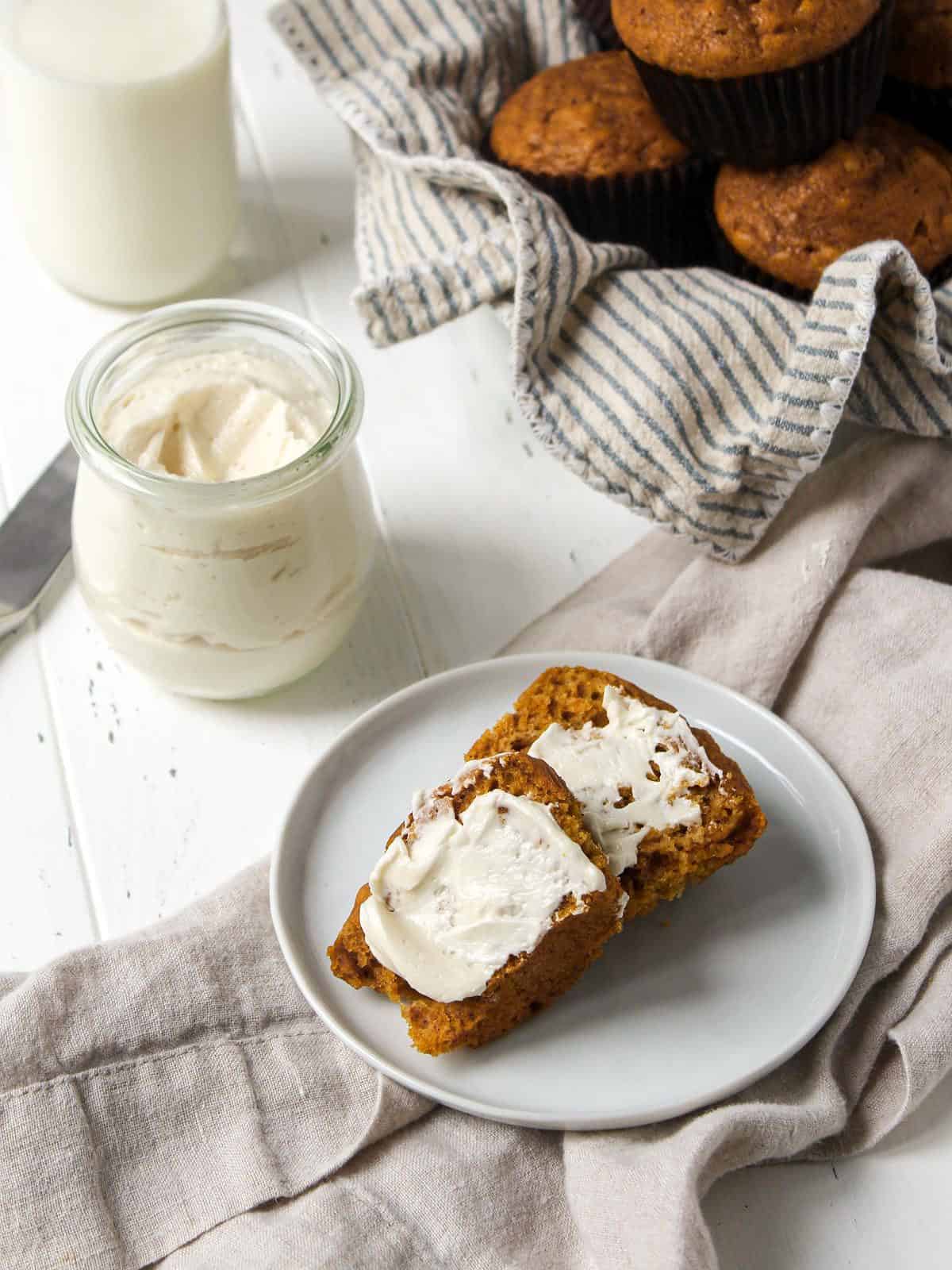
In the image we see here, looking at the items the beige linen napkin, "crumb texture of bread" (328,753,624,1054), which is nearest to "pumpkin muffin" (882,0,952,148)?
the beige linen napkin

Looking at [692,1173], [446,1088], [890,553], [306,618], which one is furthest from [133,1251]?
[890,553]

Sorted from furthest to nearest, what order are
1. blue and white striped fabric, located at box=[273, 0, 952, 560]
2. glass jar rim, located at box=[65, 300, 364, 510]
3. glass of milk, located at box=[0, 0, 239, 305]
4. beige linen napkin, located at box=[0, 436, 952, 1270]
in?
1. glass of milk, located at box=[0, 0, 239, 305]
2. blue and white striped fabric, located at box=[273, 0, 952, 560]
3. glass jar rim, located at box=[65, 300, 364, 510]
4. beige linen napkin, located at box=[0, 436, 952, 1270]

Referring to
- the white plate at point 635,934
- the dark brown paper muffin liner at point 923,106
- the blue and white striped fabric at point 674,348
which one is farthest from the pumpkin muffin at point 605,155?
the white plate at point 635,934

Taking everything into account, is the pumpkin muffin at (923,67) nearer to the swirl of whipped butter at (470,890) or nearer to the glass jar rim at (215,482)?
the glass jar rim at (215,482)

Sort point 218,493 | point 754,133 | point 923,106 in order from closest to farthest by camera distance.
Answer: point 218,493, point 754,133, point 923,106

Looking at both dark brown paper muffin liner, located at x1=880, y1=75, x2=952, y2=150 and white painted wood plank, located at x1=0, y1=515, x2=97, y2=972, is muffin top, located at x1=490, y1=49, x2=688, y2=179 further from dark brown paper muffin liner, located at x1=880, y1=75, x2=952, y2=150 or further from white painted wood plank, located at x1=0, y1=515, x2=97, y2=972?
white painted wood plank, located at x1=0, y1=515, x2=97, y2=972

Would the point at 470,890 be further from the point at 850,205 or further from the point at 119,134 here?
the point at 119,134

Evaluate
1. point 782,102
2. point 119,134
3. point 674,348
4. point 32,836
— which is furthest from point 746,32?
point 32,836
